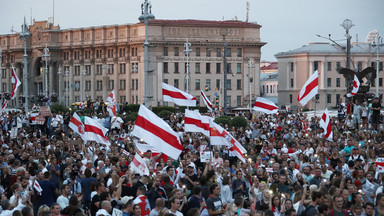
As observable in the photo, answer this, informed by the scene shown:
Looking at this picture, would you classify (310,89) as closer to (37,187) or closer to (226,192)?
(226,192)

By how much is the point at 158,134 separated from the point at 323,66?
9682 cm

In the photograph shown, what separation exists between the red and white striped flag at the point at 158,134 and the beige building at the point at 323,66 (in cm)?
9358

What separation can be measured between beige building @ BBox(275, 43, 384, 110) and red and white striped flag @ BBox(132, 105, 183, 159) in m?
93.6

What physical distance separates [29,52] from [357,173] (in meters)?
106

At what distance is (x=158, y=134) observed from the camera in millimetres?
17703

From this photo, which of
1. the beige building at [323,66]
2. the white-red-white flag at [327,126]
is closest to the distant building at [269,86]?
the beige building at [323,66]

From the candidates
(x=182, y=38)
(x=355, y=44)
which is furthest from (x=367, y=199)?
(x=355, y=44)

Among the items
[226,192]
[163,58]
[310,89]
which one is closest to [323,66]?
[163,58]

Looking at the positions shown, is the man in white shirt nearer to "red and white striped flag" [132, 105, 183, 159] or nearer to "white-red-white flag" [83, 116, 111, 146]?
"red and white striped flag" [132, 105, 183, 159]

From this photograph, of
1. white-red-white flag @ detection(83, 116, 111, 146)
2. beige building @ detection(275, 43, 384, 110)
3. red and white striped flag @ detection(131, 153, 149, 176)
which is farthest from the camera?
beige building @ detection(275, 43, 384, 110)

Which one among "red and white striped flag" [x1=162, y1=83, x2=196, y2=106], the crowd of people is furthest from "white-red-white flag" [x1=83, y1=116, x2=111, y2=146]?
"red and white striped flag" [x1=162, y1=83, x2=196, y2=106]

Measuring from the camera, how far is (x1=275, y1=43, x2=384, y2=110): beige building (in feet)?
368

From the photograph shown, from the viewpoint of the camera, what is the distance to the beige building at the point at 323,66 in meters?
112

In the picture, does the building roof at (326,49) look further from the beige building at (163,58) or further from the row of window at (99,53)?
the row of window at (99,53)
